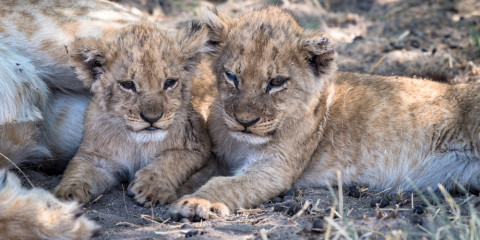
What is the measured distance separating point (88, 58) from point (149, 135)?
1.84 feet

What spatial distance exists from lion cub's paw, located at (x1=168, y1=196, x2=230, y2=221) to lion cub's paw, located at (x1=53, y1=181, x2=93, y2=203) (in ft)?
1.80

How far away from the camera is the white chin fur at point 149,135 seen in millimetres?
3545

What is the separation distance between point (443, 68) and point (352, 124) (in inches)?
75.9

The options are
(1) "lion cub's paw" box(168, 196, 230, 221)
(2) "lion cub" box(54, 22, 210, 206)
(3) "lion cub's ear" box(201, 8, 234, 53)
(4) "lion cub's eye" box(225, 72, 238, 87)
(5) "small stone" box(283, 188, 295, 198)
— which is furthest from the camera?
(3) "lion cub's ear" box(201, 8, 234, 53)

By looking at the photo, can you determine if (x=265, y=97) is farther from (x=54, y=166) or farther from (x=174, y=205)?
(x=54, y=166)

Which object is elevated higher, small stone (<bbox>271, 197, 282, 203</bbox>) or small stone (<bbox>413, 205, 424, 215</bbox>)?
small stone (<bbox>413, 205, 424, 215</bbox>)

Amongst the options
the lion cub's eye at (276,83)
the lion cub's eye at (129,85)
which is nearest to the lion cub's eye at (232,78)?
the lion cub's eye at (276,83)

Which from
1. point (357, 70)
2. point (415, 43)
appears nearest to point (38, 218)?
point (357, 70)

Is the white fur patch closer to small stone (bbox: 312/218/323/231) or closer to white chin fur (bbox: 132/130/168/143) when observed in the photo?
white chin fur (bbox: 132/130/168/143)

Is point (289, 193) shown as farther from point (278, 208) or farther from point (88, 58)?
point (88, 58)

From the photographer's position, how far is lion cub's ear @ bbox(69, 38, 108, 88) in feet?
12.0

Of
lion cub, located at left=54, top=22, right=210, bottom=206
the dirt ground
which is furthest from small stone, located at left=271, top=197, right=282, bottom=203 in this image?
lion cub, located at left=54, top=22, right=210, bottom=206

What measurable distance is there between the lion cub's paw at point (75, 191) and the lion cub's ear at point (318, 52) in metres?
1.43

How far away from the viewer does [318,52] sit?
368 cm
